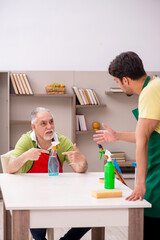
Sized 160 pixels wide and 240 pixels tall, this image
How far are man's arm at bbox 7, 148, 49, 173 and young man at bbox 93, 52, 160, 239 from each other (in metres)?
1.03

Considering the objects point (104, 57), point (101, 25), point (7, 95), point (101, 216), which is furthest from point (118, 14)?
point (101, 216)

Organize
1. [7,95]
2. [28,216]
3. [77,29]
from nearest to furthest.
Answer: [28,216] → [7,95] → [77,29]

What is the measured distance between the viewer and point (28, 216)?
211 cm

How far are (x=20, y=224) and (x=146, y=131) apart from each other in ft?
2.62

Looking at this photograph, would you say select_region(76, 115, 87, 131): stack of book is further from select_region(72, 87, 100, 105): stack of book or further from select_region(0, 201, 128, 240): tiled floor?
select_region(0, 201, 128, 240): tiled floor

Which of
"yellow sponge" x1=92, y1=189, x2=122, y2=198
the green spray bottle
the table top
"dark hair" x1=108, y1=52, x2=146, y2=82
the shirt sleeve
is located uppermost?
"dark hair" x1=108, y1=52, x2=146, y2=82

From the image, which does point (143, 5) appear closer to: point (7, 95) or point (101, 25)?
point (101, 25)

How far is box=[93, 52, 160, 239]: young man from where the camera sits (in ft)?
6.70

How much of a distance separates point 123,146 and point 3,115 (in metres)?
1.91

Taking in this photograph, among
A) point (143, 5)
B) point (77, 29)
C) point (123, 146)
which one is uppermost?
point (143, 5)

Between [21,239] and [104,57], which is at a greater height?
[104,57]

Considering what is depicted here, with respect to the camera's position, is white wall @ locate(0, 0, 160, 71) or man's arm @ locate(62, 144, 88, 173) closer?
man's arm @ locate(62, 144, 88, 173)

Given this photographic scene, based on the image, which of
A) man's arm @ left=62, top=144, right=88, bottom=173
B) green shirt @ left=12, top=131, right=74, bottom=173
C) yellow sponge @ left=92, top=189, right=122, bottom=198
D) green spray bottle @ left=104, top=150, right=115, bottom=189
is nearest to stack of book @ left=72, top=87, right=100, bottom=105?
green shirt @ left=12, top=131, right=74, bottom=173

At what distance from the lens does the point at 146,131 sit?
6.70ft
